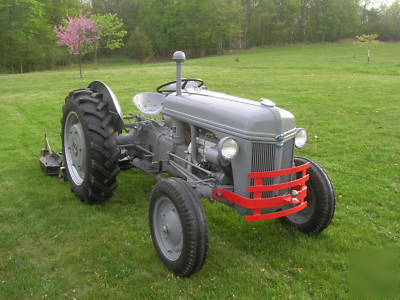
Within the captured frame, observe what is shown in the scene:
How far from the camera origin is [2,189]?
4.89 m

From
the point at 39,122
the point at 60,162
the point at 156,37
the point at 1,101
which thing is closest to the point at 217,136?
the point at 60,162

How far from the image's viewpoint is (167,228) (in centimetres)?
316

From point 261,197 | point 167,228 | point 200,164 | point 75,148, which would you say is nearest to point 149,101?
point 75,148

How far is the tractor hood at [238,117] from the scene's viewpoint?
2.98m

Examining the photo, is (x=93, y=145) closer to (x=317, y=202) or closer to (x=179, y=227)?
(x=179, y=227)

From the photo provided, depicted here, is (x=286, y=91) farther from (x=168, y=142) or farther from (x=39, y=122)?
(x=168, y=142)

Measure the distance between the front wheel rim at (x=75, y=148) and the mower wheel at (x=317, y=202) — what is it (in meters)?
2.61

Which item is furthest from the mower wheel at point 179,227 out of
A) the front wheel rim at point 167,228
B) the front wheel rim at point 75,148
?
the front wheel rim at point 75,148

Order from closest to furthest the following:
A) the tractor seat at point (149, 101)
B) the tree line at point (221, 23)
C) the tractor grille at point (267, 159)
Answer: the tractor grille at point (267, 159), the tractor seat at point (149, 101), the tree line at point (221, 23)

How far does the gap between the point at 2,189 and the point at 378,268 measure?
4780 mm

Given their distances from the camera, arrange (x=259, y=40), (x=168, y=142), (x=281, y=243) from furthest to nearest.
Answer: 1. (x=259, y=40)
2. (x=168, y=142)
3. (x=281, y=243)

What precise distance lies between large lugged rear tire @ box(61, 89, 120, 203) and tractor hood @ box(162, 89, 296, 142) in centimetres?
94

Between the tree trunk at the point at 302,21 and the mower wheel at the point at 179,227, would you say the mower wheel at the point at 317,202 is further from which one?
the tree trunk at the point at 302,21

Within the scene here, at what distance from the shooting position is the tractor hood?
298 centimetres
